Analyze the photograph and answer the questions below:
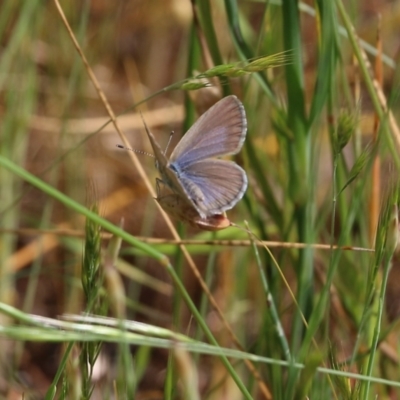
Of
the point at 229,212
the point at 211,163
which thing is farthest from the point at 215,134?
the point at 229,212

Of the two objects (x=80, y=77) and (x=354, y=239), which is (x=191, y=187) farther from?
(x=80, y=77)

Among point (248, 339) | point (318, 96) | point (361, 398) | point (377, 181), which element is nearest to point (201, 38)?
point (318, 96)

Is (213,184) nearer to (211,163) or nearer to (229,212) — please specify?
(211,163)

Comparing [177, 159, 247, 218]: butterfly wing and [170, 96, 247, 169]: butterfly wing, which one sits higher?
[170, 96, 247, 169]: butterfly wing

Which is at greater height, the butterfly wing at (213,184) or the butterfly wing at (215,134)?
the butterfly wing at (215,134)
